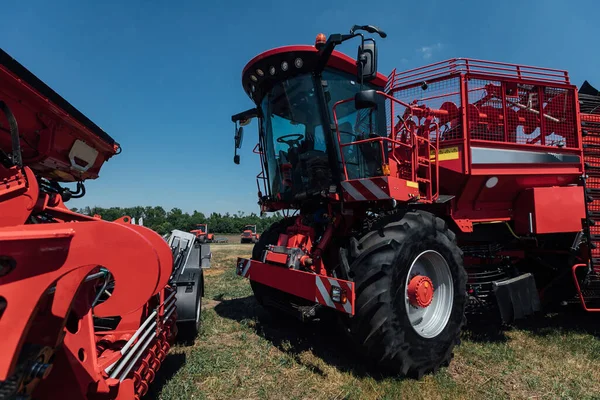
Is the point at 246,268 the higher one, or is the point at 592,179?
the point at 592,179

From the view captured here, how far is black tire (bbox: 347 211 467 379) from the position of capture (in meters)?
3.02

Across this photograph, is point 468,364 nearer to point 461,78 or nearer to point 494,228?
point 494,228

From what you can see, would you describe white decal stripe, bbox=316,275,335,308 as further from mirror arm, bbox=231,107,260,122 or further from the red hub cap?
mirror arm, bbox=231,107,260,122

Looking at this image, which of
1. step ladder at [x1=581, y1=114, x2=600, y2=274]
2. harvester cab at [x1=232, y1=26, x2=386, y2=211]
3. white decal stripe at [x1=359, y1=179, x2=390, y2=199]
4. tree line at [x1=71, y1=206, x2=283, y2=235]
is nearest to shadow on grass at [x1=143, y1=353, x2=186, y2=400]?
harvester cab at [x1=232, y1=26, x2=386, y2=211]

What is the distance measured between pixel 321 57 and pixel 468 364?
330cm

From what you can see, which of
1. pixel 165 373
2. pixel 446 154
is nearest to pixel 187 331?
pixel 165 373

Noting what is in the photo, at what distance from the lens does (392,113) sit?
4.28 metres

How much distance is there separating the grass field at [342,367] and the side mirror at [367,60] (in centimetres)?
260

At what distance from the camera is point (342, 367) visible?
3.32 m

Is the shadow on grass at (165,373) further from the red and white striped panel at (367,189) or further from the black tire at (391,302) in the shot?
the red and white striped panel at (367,189)

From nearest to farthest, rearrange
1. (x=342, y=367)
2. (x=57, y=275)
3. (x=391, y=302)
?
(x=57, y=275) → (x=391, y=302) → (x=342, y=367)

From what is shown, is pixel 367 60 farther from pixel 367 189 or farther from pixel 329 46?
pixel 367 189

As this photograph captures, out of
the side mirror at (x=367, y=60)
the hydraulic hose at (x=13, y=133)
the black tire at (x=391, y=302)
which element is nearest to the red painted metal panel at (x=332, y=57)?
the side mirror at (x=367, y=60)

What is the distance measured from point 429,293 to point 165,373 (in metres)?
2.49
